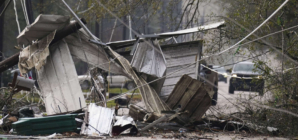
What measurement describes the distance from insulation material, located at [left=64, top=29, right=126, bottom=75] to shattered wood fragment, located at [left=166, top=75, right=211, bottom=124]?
A: 1.83 metres

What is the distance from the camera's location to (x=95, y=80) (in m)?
9.96

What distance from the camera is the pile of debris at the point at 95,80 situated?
777cm

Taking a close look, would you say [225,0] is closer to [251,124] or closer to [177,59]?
[177,59]

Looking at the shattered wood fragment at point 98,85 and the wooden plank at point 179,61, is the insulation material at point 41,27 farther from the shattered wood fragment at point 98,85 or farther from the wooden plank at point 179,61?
the wooden plank at point 179,61

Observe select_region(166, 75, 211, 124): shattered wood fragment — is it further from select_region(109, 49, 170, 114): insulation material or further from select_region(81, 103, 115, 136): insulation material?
select_region(81, 103, 115, 136): insulation material

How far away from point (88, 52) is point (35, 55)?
4.40 feet

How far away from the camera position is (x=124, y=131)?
7.77 metres

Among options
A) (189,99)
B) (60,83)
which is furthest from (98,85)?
(189,99)

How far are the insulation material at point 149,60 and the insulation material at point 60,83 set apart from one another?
1.63 meters

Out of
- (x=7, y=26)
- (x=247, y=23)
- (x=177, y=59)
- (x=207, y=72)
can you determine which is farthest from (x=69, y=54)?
(x=7, y=26)

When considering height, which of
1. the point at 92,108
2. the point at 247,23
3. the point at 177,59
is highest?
the point at 247,23

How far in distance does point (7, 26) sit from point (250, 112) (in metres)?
26.2

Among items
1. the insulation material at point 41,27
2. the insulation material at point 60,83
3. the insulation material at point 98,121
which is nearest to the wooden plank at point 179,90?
the insulation material at point 98,121

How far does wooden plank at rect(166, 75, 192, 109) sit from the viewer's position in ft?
28.1
